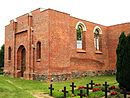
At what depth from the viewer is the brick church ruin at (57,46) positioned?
21641 mm

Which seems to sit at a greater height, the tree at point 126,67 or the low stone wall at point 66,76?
the tree at point 126,67

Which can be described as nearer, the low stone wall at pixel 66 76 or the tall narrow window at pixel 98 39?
the low stone wall at pixel 66 76

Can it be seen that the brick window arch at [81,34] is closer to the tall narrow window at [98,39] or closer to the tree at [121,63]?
the tall narrow window at [98,39]

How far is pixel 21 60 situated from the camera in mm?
25859

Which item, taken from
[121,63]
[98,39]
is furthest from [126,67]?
[98,39]

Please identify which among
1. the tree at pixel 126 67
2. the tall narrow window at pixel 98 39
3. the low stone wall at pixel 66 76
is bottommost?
the low stone wall at pixel 66 76

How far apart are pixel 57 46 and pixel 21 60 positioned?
577cm

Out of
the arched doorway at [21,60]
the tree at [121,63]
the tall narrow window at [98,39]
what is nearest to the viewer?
the tree at [121,63]

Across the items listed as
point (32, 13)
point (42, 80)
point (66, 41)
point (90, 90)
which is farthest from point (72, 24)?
point (90, 90)

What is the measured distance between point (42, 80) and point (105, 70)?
31.9ft

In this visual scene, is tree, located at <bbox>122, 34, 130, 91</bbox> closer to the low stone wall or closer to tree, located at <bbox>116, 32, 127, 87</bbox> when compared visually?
tree, located at <bbox>116, 32, 127, 87</bbox>

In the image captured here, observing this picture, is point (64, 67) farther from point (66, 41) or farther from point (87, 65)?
point (87, 65)

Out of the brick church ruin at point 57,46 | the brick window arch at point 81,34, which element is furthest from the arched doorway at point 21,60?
the brick window arch at point 81,34

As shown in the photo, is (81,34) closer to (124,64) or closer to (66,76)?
(66,76)
